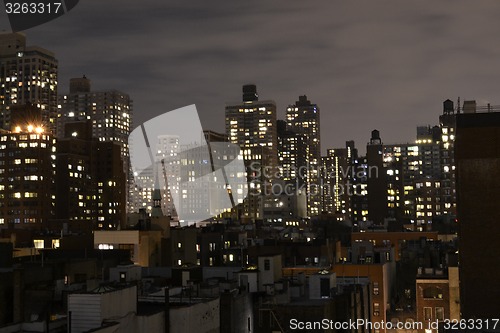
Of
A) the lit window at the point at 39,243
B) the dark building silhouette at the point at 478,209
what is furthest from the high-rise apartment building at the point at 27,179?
the dark building silhouette at the point at 478,209

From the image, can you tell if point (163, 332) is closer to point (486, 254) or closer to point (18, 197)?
point (486, 254)

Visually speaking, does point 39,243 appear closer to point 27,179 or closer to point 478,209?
point 478,209

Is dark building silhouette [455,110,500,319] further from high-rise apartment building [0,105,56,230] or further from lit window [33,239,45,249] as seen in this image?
high-rise apartment building [0,105,56,230]

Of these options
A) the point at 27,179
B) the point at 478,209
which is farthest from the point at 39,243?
the point at 27,179

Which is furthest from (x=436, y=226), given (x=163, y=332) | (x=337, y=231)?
(x=163, y=332)

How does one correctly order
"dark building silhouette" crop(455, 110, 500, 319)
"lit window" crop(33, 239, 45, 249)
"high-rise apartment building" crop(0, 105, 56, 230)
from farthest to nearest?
1. "high-rise apartment building" crop(0, 105, 56, 230)
2. "lit window" crop(33, 239, 45, 249)
3. "dark building silhouette" crop(455, 110, 500, 319)

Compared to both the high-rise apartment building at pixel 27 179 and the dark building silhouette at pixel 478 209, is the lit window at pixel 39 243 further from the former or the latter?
the high-rise apartment building at pixel 27 179

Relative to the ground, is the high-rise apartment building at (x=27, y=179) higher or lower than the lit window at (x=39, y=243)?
higher

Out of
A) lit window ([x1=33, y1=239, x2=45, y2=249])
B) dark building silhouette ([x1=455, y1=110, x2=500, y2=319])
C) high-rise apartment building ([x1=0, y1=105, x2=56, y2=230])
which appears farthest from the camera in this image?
high-rise apartment building ([x1=0, y1=105, x2=56, y2=230])

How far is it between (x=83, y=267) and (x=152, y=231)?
85.5ft

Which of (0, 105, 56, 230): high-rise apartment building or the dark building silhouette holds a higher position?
(0, 105, 56, 230): high-rise apartment building

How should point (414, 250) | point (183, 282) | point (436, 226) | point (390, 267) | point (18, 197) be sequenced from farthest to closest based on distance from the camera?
point (18, 197)
point (436, 226)
point (414, 250)
point (390, 267)
point (183, 282)

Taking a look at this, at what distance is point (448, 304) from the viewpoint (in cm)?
5453

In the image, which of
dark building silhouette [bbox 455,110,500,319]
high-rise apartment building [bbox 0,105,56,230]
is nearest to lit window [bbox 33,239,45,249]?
dark building silhouette [bbox 455,110,500,319]
